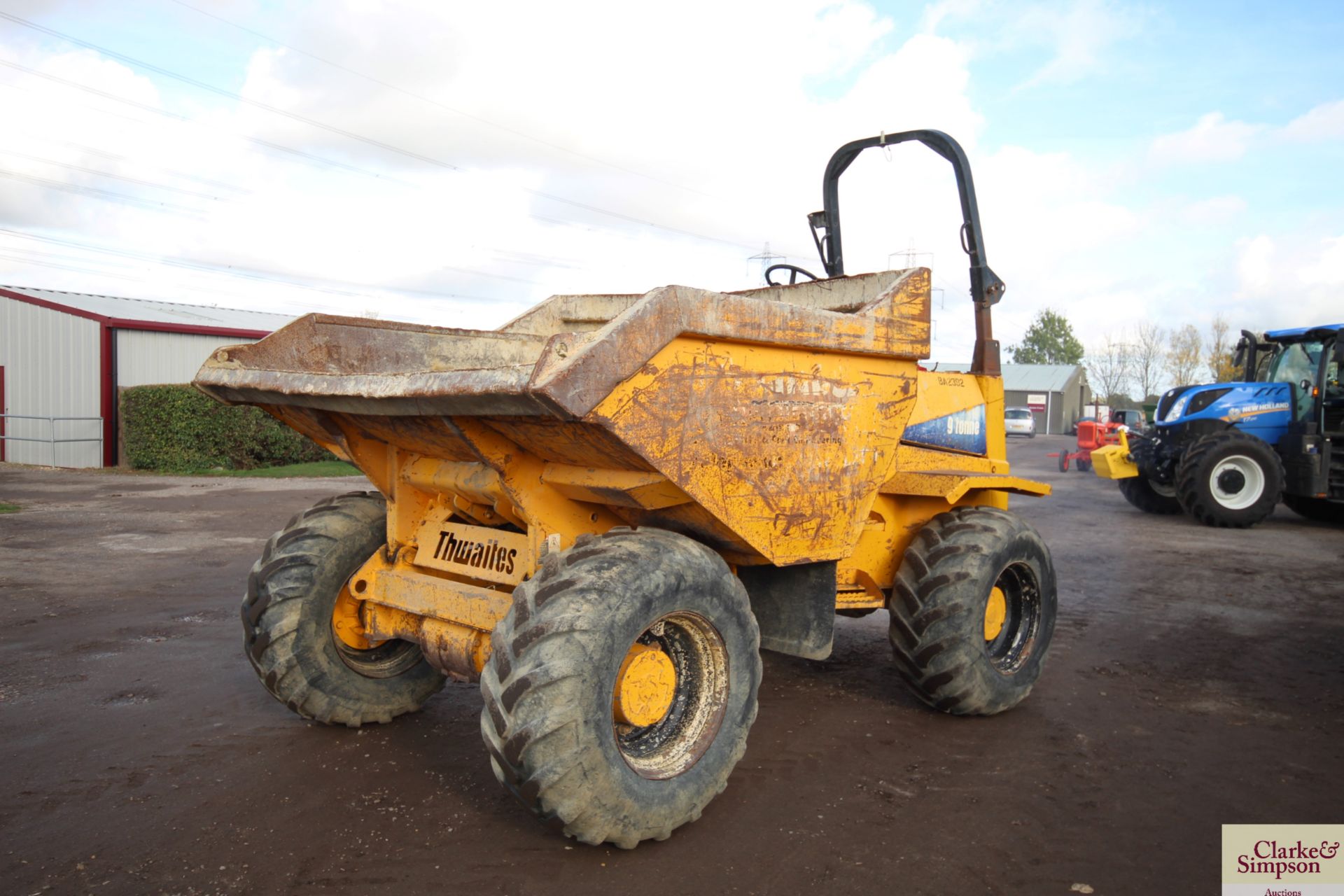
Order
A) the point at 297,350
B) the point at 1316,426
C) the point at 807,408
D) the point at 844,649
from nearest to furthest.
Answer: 1. the point at 807,408
2. the point at 297,350
3. the point at 844,649
4. the point at 1316,426

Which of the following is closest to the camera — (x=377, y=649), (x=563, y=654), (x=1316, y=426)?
(x=563, y=654)

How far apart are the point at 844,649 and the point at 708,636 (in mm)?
2716

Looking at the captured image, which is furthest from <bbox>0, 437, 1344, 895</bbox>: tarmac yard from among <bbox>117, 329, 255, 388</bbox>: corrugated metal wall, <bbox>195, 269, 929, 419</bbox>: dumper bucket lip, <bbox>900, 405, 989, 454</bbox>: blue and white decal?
<bbox>117, 329, 255, 388</bbox>: corrugated metal wall

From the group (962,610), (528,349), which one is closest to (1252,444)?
(962,610)

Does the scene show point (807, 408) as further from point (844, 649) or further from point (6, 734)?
point (6, 734)

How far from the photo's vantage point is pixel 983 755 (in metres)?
4.20

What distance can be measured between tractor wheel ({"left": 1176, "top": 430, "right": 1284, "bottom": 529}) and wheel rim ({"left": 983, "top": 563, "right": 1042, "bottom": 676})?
8774 millimetres

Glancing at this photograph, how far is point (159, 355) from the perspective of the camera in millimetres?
20234

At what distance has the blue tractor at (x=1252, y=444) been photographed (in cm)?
1214

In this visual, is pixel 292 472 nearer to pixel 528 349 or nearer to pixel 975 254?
pixel 528 349

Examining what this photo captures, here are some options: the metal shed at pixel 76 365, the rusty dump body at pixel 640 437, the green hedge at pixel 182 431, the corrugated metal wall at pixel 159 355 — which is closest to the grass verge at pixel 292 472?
the green hedge at pixel 182 431

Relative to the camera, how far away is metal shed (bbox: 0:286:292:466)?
62.7ft

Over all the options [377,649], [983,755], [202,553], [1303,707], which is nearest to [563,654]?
[377,649]

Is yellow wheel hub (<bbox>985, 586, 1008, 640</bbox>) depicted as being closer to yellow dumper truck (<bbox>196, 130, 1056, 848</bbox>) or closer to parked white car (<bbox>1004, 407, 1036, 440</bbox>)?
yellow dumper truck (<bbox>196, 130, 1056, 848</bbox>)
